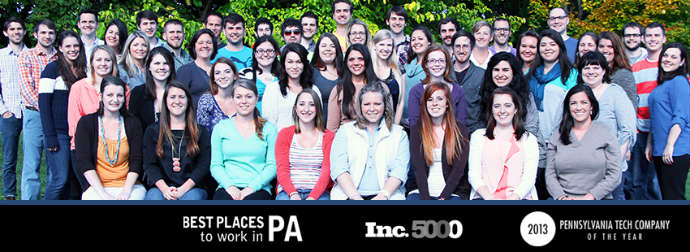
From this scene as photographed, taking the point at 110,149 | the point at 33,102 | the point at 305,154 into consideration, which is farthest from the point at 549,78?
the point at 33,102

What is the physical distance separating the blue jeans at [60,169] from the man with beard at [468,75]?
3696mm

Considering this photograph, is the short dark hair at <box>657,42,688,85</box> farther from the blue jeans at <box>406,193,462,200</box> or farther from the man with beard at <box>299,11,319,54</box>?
the man with beard at <box>299,11,319,54</box>

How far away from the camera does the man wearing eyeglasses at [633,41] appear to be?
7.50 m

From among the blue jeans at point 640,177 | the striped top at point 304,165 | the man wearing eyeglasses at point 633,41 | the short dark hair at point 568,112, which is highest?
the man wearing eyeglasses at point 633,41

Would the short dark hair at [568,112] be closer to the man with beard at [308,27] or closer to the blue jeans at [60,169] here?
the man with beard at [308,27]

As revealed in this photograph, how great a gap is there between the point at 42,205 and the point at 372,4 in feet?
29.9

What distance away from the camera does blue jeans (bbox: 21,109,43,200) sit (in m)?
6.77

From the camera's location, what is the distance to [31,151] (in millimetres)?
6848

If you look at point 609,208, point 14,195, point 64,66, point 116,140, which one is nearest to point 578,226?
point 609,208

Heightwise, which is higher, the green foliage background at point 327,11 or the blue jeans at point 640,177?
the green foliage background at point 327,11

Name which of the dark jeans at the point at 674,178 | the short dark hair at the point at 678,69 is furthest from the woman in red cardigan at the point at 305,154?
the short dark hair at the point at 678,69

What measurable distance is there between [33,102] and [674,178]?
6334 mm

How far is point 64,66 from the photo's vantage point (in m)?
6.48

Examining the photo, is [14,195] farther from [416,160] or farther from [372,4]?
[372,4]
